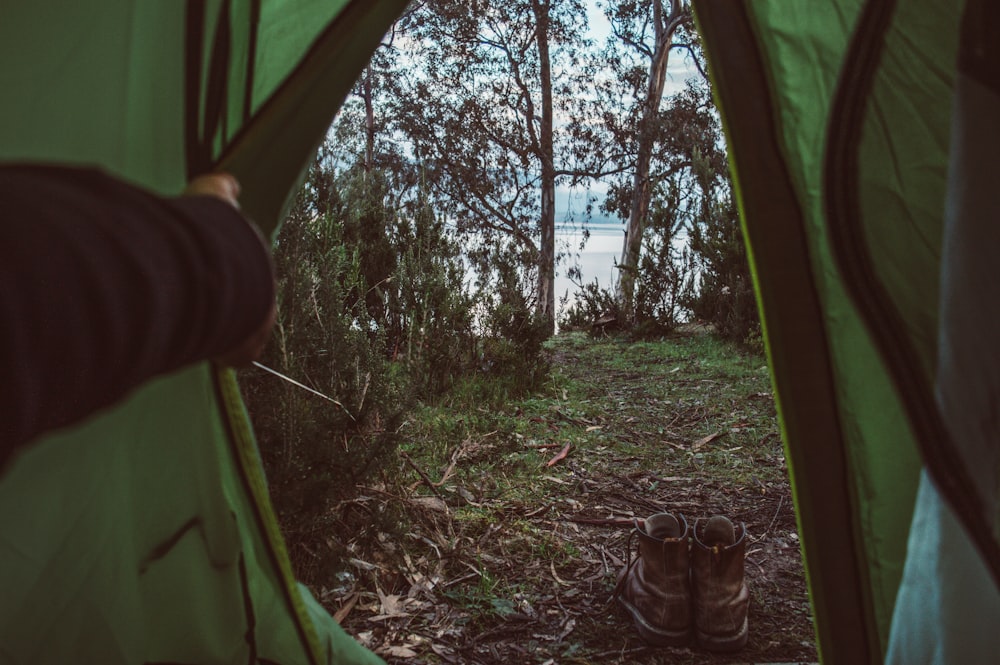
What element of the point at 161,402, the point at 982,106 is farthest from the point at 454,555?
the point at 982,106

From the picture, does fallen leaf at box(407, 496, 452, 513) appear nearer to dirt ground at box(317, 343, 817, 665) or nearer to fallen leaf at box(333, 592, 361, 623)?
dirt ground at box(317, 343, 817, 665)

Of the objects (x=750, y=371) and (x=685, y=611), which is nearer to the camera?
(x=685, y=611)

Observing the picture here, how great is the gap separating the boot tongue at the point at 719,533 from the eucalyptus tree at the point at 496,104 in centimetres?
1225

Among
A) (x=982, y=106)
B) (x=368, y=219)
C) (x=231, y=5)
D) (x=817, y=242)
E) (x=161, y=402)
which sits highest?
(x=368, y=219)

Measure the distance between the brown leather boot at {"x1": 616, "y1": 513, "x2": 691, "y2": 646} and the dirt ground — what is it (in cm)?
5

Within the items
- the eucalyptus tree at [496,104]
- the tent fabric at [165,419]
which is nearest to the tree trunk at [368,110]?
the eucalyptus tree at [496,104]

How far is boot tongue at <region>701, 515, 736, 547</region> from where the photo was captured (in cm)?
216

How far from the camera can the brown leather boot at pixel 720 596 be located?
6.62 feet

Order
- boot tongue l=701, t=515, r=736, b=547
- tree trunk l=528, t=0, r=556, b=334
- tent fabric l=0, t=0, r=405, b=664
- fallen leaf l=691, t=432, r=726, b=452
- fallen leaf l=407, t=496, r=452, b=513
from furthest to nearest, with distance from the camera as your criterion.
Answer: tree trunk l=528, t=0, r=556, b=334 < fallen leaf l=691, t=432, r=726, b=452 < fallen leaf l=407, t=496, r=452, b=513 < boot tongue l=701, t=515, r=736, b=547 < tent fabric l=0, t=0, r=405, b=664

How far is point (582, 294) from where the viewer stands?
937 centimetres

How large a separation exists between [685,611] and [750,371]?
4218 mm

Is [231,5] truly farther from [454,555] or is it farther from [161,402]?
[454,555]

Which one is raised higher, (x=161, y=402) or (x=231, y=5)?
(x=231, y=5)

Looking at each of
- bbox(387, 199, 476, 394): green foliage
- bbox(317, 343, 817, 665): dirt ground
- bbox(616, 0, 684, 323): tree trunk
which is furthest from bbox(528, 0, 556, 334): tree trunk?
bbox(317, 343, 817, 665): dirt ground
